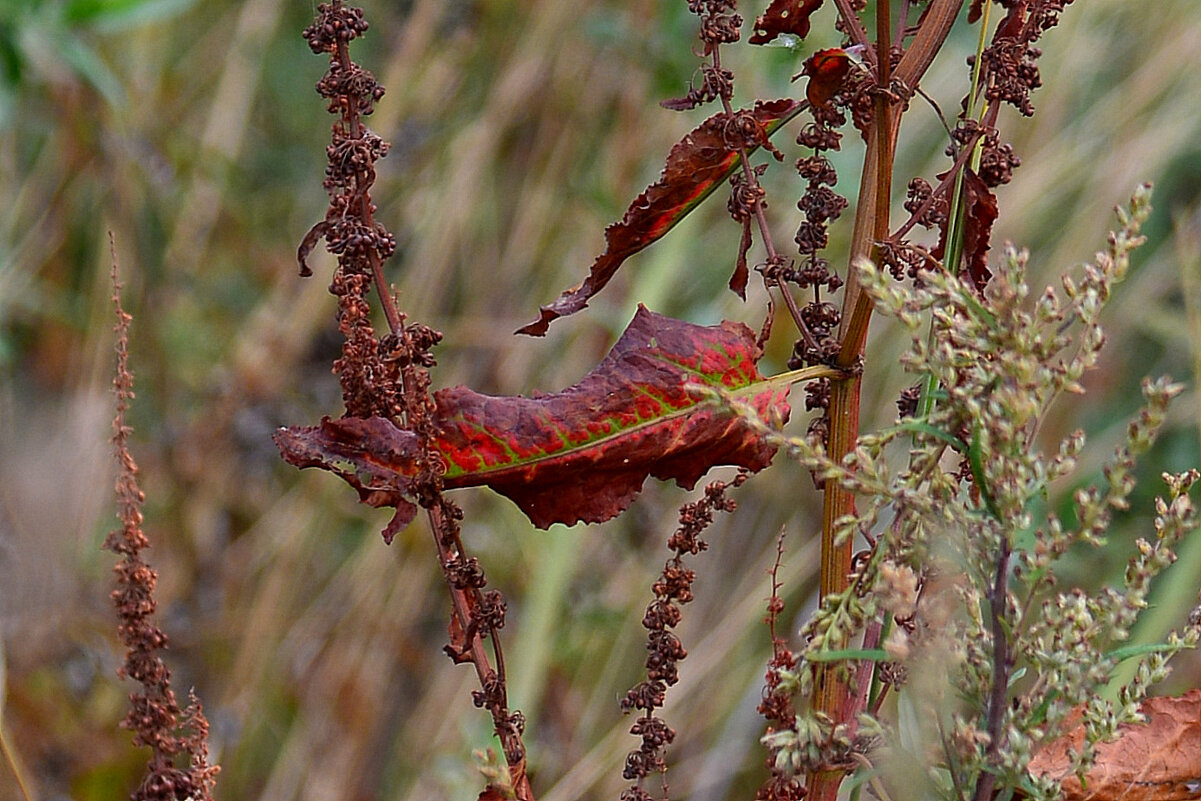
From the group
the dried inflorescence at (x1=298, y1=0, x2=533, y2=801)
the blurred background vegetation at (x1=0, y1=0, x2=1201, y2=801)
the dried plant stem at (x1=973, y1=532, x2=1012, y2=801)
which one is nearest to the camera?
the dried plant stem at (x1=973, y1=532, x2=1012, y2=801)

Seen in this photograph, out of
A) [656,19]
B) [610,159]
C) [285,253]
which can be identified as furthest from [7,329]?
[656,19]

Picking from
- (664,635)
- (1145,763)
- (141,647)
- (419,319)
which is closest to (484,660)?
(664,635)

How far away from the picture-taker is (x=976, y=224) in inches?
23.0

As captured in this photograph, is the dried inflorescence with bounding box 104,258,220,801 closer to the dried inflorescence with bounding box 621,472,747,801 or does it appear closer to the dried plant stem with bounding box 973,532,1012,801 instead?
the dried inflorescence with bounding box 621,472,747,801

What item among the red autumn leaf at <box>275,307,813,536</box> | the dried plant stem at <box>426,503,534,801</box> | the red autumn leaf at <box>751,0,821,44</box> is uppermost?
the red autumn leaf at <box>751,0,821,44</box>

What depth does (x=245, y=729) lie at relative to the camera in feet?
6.19

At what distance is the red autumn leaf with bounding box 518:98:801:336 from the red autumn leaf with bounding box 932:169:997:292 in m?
0.09

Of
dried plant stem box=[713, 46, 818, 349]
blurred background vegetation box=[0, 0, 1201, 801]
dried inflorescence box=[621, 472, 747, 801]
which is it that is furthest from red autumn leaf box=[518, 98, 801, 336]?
blurred background vegetation box=[0, 0, 1201, 801]

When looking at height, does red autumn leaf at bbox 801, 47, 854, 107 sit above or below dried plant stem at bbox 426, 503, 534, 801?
above

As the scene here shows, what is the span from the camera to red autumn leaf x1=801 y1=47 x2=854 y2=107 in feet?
1.71

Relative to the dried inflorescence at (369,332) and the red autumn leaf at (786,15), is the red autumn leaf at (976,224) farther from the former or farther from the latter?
the dried inflorescence at (369,332)

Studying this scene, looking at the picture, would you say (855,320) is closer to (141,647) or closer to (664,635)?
(664,635)

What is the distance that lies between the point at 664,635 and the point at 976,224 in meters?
0.24

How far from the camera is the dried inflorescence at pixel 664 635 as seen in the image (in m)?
0.59
